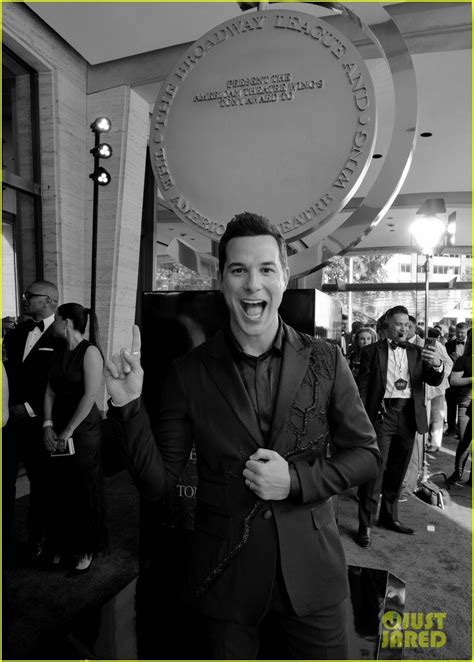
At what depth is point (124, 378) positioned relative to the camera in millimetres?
1226

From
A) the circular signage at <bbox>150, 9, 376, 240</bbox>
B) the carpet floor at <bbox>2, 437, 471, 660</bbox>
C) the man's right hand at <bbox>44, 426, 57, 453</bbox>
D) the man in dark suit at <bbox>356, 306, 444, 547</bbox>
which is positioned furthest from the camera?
the man in dark suit at <bbox>356, 306, 444, 547</bbox>

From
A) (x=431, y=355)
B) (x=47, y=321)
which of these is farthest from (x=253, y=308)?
(x=47, y=321)

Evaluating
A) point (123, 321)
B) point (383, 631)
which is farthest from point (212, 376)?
point (123, 321)

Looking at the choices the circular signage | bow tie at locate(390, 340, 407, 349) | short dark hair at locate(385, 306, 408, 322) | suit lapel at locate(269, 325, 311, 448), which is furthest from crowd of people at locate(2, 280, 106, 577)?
short dark hair at locate(385, 306, 408, 322)

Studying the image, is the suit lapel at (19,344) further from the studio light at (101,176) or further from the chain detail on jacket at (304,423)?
the chain detail on jacket at (304,423)

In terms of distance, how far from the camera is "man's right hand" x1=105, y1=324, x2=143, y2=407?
3.96 ft

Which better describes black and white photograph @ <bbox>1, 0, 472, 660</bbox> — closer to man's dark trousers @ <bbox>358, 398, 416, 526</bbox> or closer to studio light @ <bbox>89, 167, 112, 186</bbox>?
man's dark trousers @ <bbox>358, 398, 416, 526</bbox>

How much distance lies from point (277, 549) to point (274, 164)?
1346mm

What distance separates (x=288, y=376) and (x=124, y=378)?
0.46 meters

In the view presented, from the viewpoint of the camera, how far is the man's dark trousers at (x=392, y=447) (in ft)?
13.7

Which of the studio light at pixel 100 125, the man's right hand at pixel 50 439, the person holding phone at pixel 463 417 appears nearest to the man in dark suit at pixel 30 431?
the man's right hand at pixel 50 439

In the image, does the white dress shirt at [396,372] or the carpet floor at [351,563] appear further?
the white dress shirt at [396,372]

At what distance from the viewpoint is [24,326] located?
394cm

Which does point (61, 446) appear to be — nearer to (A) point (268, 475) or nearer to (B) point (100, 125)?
(A) point (268, 475)
